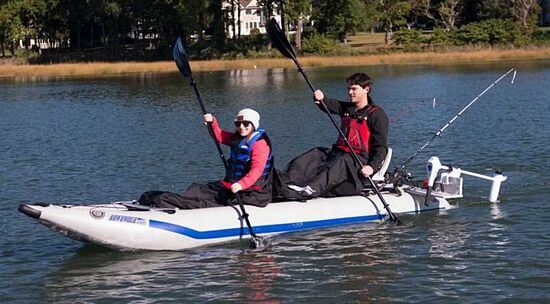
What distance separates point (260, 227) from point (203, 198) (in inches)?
33.7

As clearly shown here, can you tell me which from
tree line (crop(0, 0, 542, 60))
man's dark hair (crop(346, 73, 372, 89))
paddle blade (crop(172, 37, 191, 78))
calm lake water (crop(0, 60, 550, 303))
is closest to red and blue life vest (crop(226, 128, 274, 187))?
calm lake water (crop(0, 60, 550, 303))

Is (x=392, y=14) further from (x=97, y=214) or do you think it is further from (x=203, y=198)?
(x=97, y=214)

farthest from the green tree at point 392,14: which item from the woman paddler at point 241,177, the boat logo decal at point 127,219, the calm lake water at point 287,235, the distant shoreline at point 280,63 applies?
the boat logo decal at point 127,219

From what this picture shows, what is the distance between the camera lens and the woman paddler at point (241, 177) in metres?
11.4

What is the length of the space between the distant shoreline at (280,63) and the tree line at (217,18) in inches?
285

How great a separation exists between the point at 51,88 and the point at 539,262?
42.2 m

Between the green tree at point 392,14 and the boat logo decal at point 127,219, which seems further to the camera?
the green tree at point 392,14

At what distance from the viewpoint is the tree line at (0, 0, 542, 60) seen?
2835 inches

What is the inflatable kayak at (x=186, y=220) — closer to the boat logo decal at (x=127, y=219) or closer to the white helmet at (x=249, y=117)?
the boat logo decal at (x=127, y=219)

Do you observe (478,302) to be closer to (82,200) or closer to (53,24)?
(82,200)

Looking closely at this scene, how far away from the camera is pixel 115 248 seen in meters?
11.2

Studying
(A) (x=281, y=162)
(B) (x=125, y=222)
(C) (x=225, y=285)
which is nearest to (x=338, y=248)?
(C) (x=225, y=285)

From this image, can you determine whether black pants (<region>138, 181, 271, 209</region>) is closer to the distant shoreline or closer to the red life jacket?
the red life jacket

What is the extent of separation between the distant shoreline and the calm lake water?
72.1 ft
